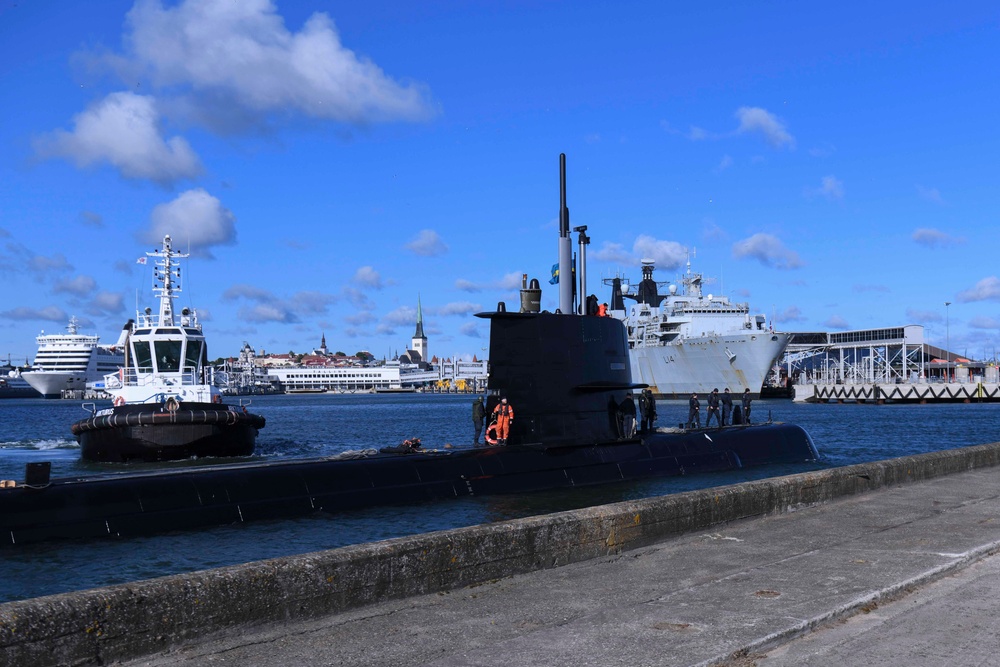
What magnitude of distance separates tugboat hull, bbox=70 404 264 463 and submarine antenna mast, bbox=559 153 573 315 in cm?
1352

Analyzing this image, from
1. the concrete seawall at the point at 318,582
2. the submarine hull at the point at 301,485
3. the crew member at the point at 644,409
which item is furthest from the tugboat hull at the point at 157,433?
the concrete seawall at the point at 318,582

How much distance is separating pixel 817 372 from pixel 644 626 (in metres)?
118

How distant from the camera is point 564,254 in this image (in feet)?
57.5

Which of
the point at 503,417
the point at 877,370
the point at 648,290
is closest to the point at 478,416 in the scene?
the point at 503,417

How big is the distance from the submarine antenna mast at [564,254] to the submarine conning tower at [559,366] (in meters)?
0.02

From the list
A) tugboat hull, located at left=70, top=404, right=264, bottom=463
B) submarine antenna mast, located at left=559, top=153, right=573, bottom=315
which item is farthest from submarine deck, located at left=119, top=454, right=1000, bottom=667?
tugboat hull, located at left=70, top=404, right=264, bottom=463

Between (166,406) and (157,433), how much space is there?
2.62 feet

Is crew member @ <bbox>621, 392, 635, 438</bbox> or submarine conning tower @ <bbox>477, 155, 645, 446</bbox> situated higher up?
submarine conning tower @ <bbox>477, 155, 645, 446</bbox>

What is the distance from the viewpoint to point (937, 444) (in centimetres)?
3575

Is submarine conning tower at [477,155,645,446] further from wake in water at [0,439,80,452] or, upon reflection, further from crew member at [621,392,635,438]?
wake in water at [0,439,80,452]

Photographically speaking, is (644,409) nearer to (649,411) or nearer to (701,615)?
(649,411)

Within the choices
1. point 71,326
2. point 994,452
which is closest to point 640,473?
point 994,452

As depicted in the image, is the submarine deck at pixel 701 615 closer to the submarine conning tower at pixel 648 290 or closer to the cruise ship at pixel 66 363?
the submarine conning tower at pixel 648 290

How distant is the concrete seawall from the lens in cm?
484
